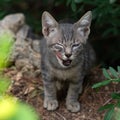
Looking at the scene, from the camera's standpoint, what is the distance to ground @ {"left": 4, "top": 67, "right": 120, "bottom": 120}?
3312 mm

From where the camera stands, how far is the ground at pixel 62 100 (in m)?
3.31

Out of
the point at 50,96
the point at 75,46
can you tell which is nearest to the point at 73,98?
the point at 50,96

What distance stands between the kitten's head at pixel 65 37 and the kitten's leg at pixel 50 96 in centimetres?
38

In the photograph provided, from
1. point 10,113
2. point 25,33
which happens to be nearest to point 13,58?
point 25,33

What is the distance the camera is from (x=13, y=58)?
13.0ft

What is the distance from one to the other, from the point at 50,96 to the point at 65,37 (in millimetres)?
689

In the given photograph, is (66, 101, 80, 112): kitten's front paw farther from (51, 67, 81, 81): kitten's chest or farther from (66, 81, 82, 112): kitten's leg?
(51, 67, 81, 81): kitten's chest

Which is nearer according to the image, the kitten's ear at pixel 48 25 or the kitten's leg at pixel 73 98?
the kitten's ear at pixel 48 25

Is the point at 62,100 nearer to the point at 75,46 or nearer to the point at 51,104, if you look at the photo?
the point at 51,104

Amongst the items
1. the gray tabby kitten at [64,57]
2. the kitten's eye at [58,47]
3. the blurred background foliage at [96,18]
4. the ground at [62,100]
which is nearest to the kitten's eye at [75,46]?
the gray tabby kitten at [64,57]

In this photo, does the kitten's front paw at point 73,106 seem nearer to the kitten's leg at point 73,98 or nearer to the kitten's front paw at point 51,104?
the kitten's leg at point 73,98

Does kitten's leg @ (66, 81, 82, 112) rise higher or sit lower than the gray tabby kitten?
lower

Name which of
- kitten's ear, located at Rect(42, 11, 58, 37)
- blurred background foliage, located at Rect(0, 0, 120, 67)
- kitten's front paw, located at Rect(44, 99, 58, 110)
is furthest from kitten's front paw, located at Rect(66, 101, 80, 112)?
blurred background foliage, located at Rect(0, 0, 120, 67)

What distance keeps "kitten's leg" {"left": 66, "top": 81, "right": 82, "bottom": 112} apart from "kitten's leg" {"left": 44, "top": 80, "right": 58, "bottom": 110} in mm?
138
